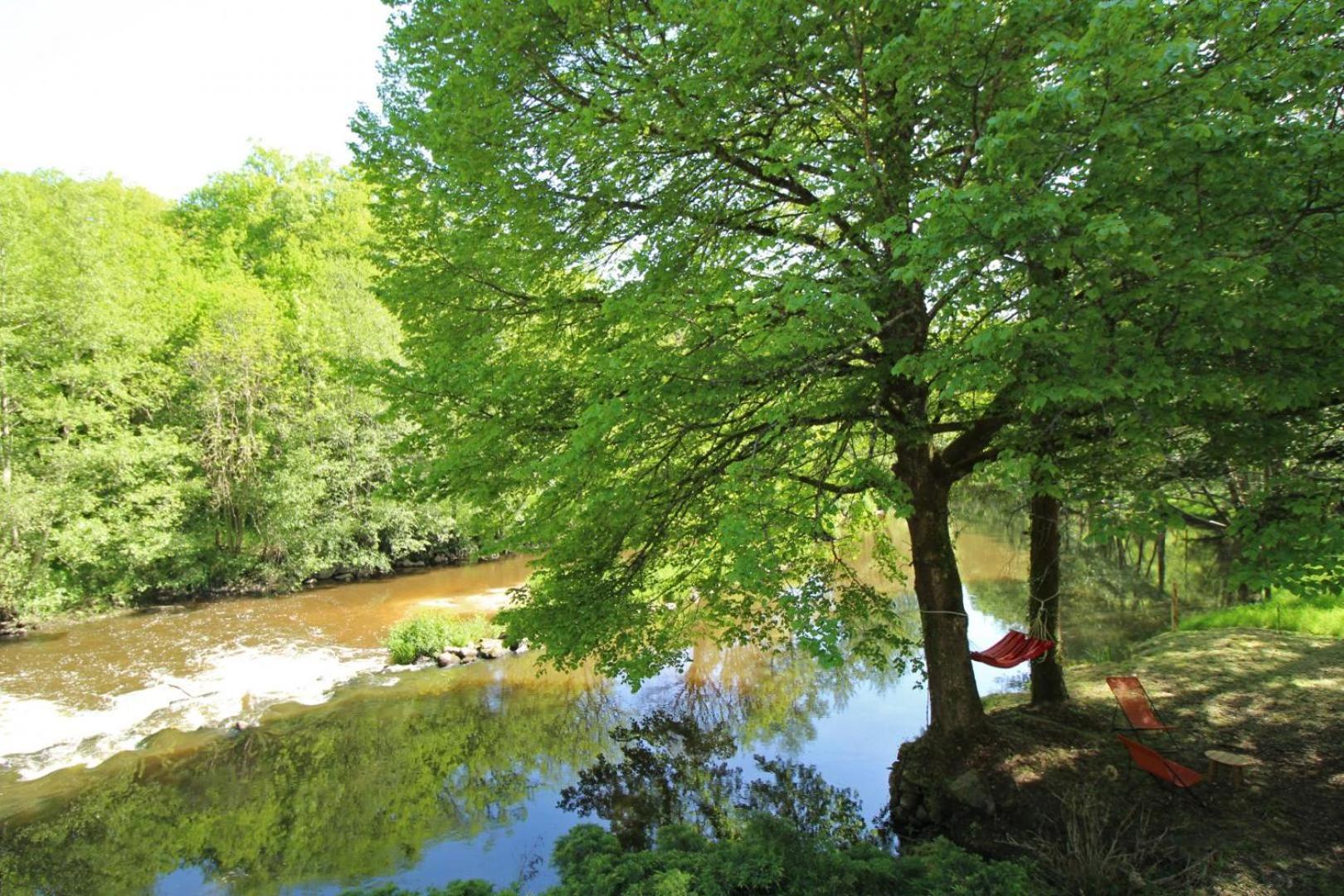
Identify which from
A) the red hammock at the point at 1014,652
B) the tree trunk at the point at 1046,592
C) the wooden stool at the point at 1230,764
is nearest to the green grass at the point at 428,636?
the red hammock at the point at 1014,652

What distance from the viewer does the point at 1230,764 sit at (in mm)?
5609

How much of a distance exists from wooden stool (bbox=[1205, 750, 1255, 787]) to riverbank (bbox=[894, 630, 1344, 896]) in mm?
99

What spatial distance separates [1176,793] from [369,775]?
345 inches

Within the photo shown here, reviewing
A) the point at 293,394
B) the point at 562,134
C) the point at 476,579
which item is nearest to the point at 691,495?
the point at 562,134

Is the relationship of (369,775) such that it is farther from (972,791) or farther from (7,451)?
(7,451)

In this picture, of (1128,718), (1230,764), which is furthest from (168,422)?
(1230,764)

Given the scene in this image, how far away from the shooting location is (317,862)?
698cm

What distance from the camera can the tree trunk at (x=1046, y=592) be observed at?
7.15 m

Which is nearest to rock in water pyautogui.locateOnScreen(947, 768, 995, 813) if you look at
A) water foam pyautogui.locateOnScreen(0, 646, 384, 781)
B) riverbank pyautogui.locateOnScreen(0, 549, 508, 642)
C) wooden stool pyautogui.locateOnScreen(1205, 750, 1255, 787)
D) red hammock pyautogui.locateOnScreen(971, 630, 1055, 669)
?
red hammock pyautogui.locateOnScreen(971, 630, 1055, 669)

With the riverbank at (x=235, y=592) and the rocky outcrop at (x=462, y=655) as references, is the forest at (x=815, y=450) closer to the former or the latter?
the rocky outcrop at (x=462, y=655)

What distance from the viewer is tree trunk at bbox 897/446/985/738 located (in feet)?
21.5

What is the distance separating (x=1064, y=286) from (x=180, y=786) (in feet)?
36.5

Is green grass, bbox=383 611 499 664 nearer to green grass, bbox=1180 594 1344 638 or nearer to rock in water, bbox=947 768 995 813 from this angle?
rock in water, bbox=947 768 995 813

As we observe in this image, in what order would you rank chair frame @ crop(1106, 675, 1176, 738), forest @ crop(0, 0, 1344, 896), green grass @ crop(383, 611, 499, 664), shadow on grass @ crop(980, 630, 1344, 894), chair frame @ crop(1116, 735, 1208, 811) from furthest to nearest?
green grass @ crop(383, 611, 499, 664)
chair frame @ crop(1106, 675, 1176, 738)
chair frame @ crop(1116, 735, 1208, 811)
shadow on grass @ crop(980, 630, 1344, 894)
forest @ crop(0, 0, 1344, 896)
